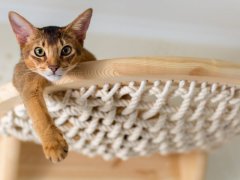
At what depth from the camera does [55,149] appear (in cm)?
56

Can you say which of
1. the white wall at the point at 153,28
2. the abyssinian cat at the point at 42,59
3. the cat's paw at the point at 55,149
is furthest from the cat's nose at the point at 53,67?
the white wall at the point at 153,28

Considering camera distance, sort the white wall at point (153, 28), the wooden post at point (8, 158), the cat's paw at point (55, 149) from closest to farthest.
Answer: the cat's paw at point (55, 149) → the wooden post at point (8, 158) → the white wall at point (153, 28)

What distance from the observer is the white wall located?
1.24 metres

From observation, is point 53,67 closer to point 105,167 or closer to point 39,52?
point 39,52

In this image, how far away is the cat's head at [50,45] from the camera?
2.24 feet

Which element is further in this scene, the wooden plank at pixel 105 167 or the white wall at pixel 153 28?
the white wall at pixel 153 28

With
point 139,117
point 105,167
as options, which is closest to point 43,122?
point 139,117

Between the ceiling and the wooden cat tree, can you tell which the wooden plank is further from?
the ceiling

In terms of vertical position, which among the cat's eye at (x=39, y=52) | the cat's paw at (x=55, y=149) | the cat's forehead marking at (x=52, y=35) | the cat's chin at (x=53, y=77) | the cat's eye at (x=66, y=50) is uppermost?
the cat's forehead marking at (x=52, y=35)

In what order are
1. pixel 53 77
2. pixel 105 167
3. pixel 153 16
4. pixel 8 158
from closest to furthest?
1. pixel 53 77
2. pixel 8 158
3. pixel 105 167
4. pixel 153 16

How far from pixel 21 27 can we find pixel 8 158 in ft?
0.89

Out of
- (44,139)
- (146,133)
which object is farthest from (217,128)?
(44,139)

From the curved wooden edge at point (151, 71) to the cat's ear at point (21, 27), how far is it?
0.15 meters

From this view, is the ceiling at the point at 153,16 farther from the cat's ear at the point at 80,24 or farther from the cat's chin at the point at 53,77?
the cat's chin at the point at 53,77
